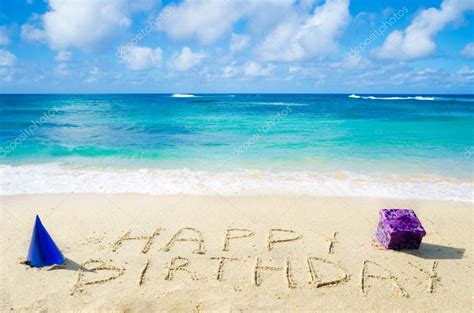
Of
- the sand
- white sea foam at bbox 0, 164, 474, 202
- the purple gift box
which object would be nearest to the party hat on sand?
the sand

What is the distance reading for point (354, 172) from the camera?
11984mm

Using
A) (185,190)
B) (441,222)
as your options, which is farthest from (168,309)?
(441,222)

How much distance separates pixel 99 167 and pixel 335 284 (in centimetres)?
973

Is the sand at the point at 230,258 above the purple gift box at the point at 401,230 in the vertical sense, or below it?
below

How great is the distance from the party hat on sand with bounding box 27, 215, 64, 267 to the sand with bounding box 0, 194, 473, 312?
0.14 meters

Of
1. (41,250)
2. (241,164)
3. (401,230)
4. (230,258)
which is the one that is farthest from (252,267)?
(241,164)

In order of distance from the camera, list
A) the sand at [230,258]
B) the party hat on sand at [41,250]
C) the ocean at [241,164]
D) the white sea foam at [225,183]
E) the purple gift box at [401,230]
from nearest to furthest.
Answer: the sand at [230,258]
the party hat on sand at [41,250]
the purple gift box at [401,230]
the white sea foam at [225,183]
the ocean at [241,164]

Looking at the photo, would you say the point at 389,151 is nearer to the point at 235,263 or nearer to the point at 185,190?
the point at 185,190

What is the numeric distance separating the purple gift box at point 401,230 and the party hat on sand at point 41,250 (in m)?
5.74

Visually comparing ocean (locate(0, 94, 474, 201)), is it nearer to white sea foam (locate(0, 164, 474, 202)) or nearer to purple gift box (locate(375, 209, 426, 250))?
white sea foam (locate(0, 164, 474, 202))

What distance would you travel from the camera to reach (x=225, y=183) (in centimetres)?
1038

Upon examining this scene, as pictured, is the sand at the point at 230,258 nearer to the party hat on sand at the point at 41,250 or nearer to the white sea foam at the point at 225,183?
the party hat on sand at the point at 41,250

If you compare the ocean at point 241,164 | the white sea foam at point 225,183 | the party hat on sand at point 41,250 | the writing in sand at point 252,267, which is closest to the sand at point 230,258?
the writing in sand at point 252,267

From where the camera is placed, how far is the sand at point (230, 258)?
5.02 m
